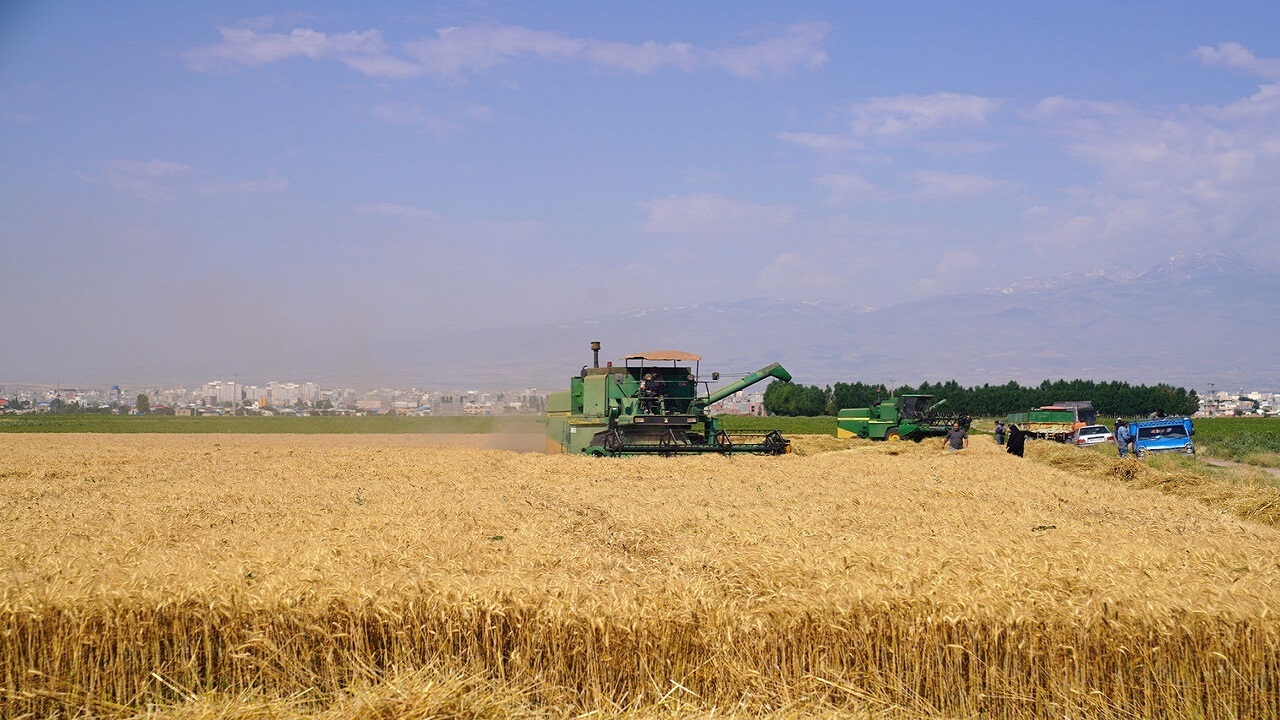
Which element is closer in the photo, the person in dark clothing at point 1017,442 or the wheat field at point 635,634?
the wheat field at point 635,634

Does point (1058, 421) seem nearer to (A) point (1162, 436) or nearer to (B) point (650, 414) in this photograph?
(A) point (1162, 436)

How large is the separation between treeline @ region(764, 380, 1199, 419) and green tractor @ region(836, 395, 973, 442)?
77484mm

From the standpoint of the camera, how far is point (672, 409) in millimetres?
28406

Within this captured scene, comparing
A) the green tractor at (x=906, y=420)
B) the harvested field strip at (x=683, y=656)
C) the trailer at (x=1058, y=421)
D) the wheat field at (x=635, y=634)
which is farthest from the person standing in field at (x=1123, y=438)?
the harvested field strip at (x=683, y=656)

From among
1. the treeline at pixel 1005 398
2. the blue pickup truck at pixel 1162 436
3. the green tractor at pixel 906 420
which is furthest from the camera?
the treeline at pixel 1005 398

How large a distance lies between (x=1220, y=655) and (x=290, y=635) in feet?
20.1

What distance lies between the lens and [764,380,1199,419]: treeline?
122 m

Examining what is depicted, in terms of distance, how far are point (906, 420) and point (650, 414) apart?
17.1 m

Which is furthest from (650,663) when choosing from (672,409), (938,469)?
(672,409)

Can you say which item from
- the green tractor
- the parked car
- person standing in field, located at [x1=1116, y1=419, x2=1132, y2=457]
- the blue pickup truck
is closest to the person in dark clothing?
person standing in field, located at [x1=1116, y1=419, x2=1132, y2=457]

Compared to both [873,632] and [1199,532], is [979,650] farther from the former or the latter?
[1199,532]

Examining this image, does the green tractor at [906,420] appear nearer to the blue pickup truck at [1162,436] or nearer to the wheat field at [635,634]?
the blue pickup truck at [1162,436]

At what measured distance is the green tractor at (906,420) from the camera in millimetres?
39469

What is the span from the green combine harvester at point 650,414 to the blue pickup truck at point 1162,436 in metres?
13.2
